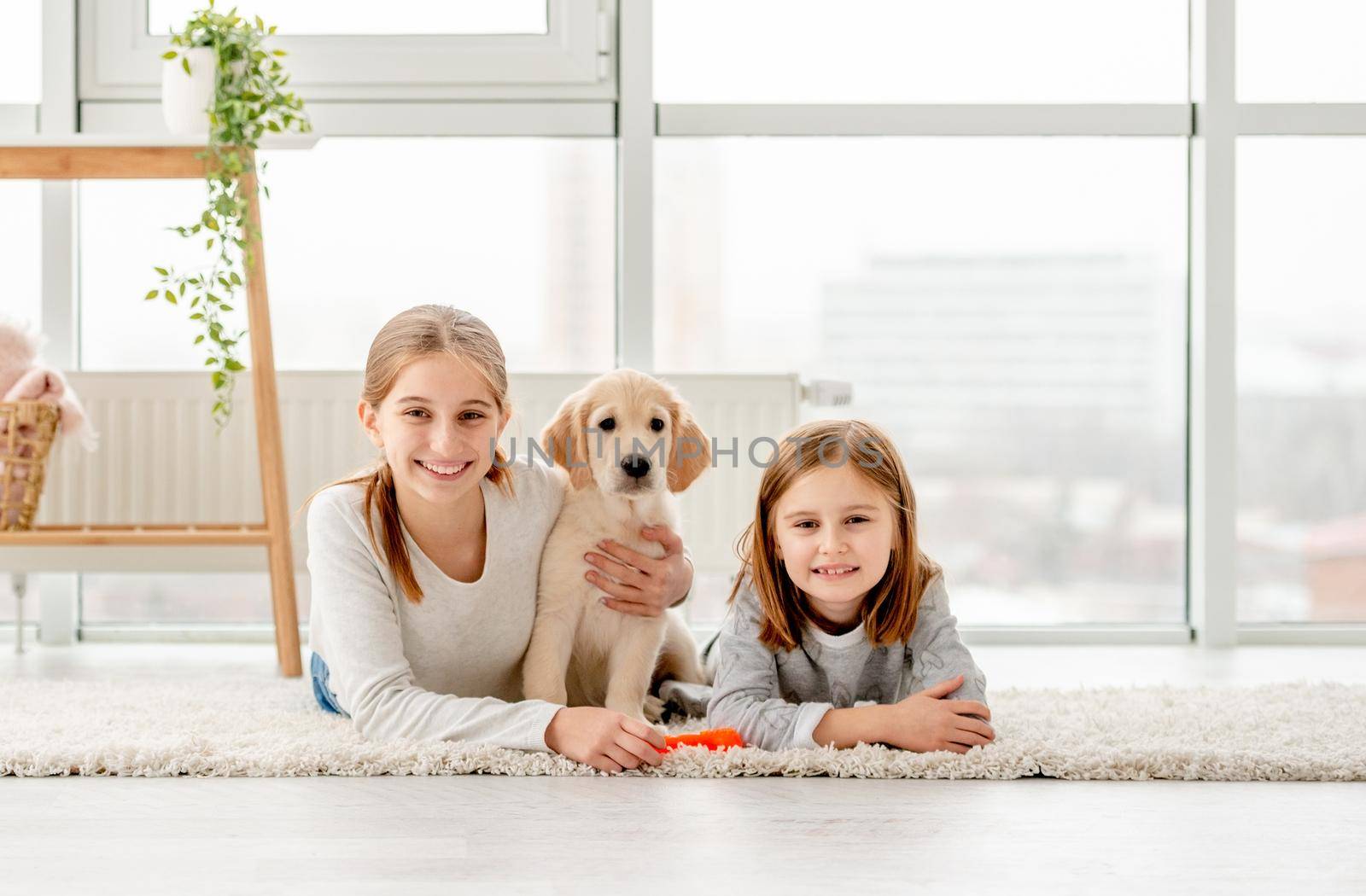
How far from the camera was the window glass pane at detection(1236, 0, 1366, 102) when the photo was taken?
330 cm

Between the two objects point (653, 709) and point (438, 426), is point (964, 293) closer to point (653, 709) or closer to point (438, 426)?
point (653, 709)

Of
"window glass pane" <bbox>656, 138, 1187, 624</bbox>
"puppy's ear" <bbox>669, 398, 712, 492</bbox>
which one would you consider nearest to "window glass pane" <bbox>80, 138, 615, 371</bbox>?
"window glass pane" <bbox>656, 138, 1187, 624</bbox>

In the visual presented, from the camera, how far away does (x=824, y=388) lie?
3.18 metres

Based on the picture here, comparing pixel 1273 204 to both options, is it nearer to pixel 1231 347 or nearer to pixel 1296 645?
pixel 1231 347

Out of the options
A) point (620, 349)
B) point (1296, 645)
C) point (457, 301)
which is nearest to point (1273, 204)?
point (1296, 645)

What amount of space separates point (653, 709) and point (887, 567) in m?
0.48

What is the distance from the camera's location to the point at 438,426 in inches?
68.2

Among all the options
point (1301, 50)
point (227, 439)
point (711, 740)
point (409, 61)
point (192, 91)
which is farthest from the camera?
point (1301, 50)

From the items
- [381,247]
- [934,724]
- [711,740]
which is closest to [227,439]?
[381,247]

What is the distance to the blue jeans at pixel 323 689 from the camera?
1.97 m

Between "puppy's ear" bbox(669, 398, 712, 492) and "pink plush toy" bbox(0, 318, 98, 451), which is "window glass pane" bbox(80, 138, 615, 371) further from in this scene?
"puppy's ear" bbox(669, 398, 712, 492)

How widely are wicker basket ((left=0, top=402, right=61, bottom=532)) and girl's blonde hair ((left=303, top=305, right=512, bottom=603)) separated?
4.06ft

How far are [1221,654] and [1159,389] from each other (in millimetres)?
784

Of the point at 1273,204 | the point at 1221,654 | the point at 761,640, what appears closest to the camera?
the point at 761,640
